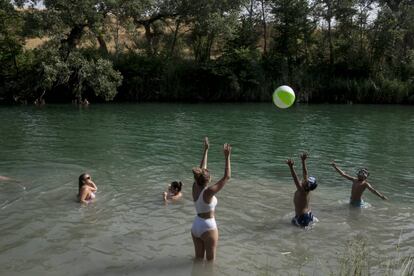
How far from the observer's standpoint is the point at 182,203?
13.8m

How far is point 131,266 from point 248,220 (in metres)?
4.07

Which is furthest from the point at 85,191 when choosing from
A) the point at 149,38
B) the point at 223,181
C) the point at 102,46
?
the point at 149,38

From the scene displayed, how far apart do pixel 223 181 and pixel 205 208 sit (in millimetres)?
824

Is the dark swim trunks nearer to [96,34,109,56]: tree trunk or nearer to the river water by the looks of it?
the river water

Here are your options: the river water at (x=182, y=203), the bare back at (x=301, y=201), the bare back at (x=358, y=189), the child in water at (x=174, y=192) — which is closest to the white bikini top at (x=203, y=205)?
the river water at (x=182, y=203)

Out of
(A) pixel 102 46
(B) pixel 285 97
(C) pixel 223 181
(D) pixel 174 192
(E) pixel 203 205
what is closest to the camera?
(C) pixel 223 181

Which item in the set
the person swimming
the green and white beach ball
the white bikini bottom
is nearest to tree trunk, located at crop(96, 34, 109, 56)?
the person swimming

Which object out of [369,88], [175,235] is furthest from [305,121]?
[175,235]

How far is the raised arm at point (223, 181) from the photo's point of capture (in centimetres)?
809

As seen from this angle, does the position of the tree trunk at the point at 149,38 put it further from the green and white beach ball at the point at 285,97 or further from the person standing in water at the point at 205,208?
the person standing in water at the point at 205,208

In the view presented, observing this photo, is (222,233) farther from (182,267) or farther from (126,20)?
A: (126,20)

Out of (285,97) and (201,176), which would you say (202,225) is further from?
(285,97)

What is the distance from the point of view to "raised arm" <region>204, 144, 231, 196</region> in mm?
8094

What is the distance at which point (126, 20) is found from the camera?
4781 cm
